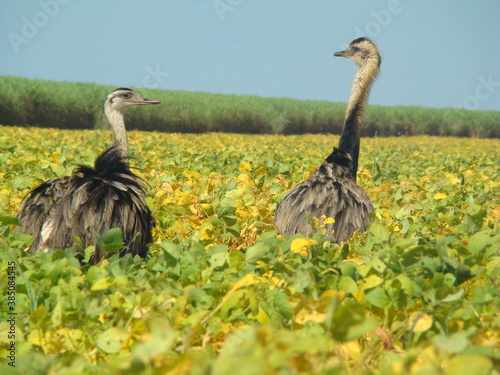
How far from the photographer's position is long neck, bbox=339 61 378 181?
19.8 feet

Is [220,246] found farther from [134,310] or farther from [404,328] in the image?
[404,328]

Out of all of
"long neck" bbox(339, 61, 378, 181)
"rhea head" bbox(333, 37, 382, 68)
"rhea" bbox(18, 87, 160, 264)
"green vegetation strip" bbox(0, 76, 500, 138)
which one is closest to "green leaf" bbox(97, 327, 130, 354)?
"rhea" bbox(18, 87, 160, 264)

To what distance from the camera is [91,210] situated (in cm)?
385

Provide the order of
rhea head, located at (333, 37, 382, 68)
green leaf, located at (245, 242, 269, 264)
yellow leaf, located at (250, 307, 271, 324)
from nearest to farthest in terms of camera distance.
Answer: yellow leaf, located at (250, 307, 271, 324), green leaf, located at (245, 242, 269, 264), rhea head, located at (333, 37, 382, 68)

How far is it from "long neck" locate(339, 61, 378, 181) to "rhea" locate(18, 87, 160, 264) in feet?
7.82

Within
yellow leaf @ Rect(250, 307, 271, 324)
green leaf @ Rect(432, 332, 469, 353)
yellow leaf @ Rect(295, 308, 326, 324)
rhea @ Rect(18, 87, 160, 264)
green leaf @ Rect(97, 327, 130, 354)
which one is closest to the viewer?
green leaf @ Rect(432, 332, 469, 353)

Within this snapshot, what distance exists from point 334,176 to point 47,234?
2.38m

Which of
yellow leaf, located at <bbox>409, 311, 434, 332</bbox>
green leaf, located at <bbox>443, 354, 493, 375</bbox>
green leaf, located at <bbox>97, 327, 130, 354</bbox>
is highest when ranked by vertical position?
green leaf, located at <bbox>443, 354, 493, 375</bbox>

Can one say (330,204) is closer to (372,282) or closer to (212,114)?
(372,282)

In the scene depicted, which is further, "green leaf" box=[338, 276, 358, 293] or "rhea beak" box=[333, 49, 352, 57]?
"rhea beak" box=[333, 49, 352, 57]

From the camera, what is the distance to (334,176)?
493 cm

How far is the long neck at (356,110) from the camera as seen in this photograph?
6.03 meters

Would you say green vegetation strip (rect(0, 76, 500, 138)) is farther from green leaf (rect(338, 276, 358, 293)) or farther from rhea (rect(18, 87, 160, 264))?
green leaf (rect(338, 276, 358, 293))

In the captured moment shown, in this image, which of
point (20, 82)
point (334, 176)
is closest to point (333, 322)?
point (334, 176)
